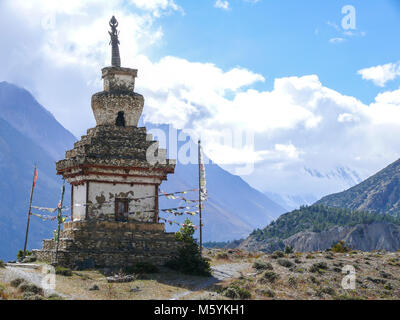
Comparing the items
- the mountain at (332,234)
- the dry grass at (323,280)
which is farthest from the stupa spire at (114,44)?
the mountain at (332,234)

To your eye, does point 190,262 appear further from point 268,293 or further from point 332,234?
point 332,234

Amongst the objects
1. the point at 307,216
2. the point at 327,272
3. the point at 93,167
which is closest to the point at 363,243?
the point at 307,216

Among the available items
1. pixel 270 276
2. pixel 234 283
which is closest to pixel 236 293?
pixel 234 283

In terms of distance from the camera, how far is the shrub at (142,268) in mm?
25441

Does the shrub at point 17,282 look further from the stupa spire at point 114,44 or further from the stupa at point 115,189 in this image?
the stupa spire at point 114,44

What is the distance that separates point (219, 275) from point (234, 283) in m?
3.55

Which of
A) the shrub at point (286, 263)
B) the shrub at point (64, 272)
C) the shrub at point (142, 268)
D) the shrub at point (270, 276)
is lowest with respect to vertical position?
the shrub at point (270, 276)

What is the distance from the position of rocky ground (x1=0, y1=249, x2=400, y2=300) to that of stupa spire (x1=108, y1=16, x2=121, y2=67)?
1275 cm

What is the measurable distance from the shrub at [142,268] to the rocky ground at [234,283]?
1.25 feet

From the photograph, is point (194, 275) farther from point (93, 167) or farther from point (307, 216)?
point (307, 216)

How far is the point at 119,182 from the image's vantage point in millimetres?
28516

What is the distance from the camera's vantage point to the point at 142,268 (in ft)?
84.2
